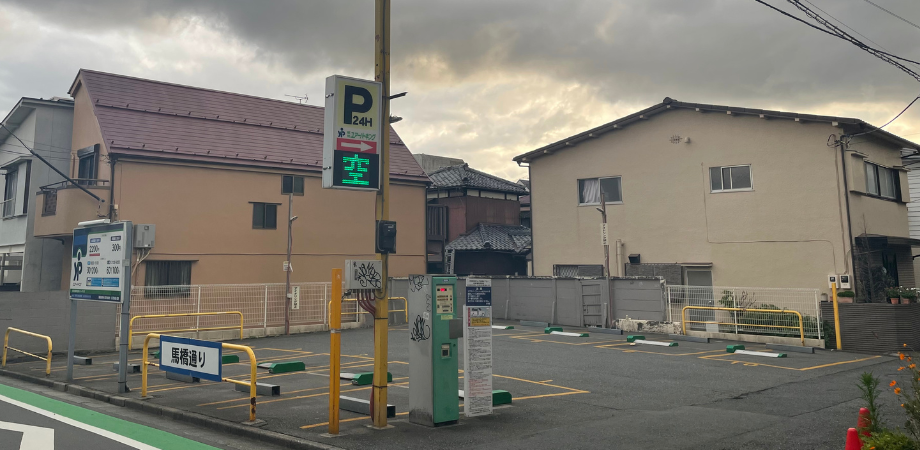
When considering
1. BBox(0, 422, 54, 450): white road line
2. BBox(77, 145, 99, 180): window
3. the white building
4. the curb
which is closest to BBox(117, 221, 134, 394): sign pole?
the curb

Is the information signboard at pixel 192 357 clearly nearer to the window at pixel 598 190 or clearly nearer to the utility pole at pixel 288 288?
the utility pole at pixel 288 288

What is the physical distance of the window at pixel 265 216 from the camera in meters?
23.7

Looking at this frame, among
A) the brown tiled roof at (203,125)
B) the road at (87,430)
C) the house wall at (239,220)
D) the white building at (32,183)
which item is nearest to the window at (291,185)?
the house wall at (239,220)

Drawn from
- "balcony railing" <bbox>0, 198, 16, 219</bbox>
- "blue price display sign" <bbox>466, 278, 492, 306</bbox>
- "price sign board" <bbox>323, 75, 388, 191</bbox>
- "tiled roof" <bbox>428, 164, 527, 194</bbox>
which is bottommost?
"blue price display sign" <bbox>466, 278, 492, 306</bbox>

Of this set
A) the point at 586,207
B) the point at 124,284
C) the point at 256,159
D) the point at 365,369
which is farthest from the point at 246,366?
the point at 586,207

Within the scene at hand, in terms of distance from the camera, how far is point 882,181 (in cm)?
2231

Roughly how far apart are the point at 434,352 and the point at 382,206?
1971 mm

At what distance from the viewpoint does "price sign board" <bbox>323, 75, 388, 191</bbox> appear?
7.86m

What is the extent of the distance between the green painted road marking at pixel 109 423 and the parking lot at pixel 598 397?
2.83 ft

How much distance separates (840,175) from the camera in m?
19.3

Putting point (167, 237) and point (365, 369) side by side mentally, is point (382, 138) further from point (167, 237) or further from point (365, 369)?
point (167, 237)

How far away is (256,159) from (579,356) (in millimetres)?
14923

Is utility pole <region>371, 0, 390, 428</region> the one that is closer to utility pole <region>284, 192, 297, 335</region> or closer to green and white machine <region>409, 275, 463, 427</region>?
green and white machine <region>409, 275, 463, 427</region>

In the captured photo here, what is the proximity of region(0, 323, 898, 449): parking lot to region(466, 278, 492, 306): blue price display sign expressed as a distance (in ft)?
5.04
